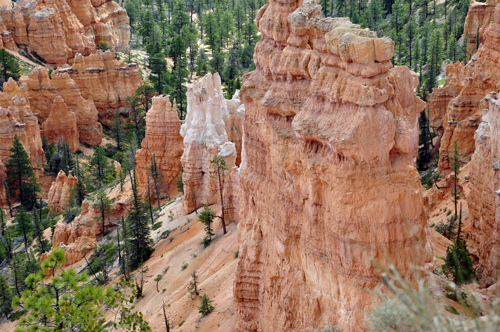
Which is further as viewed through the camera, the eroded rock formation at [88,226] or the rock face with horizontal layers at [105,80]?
the rock face with horizontal layers at [105,80]

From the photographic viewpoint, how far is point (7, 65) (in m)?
75.1

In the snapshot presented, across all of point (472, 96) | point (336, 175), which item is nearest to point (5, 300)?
point (336, 175)

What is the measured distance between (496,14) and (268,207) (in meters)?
25.7

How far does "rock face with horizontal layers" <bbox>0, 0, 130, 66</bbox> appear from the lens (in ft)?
266

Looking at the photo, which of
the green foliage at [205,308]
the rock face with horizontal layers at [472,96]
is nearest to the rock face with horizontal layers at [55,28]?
the rock face with horizontal layers at [472,96]

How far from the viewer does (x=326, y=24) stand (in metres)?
17.6

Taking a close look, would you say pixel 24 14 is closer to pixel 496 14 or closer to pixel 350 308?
pixel 496 14

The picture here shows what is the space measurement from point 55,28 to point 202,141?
52078mm

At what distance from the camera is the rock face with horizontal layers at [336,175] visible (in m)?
A: 14.0

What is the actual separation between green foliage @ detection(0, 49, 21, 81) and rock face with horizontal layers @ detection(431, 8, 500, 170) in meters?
56.7

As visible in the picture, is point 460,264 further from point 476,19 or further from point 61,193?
point 476,19

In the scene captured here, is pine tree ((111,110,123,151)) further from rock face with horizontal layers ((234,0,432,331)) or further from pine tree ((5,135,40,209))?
rock face with horizontal layers ((234,0,432,331))

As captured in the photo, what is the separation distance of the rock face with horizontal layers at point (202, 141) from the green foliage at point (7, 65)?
145 feet

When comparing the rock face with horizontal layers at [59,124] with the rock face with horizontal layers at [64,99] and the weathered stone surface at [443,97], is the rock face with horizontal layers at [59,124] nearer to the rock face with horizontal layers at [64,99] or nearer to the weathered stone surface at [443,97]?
the rock face with horizontal layers at [64,99]
